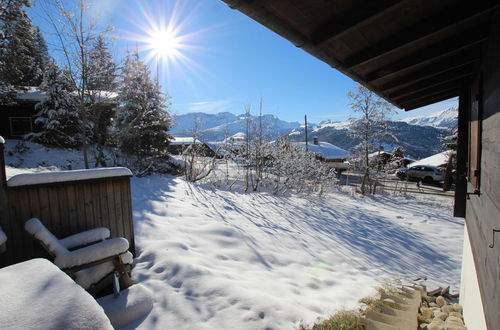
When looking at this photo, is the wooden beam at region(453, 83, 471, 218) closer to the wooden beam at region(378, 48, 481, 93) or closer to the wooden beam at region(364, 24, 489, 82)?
the wooden beam at region(378, 48, 481, 93)

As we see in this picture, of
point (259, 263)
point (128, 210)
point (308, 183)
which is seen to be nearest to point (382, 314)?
point (259, 263)

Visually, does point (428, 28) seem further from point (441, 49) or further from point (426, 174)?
point (426, 174)

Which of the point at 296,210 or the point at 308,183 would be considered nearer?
the point at 296,210

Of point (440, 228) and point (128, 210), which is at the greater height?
point (128, 210)

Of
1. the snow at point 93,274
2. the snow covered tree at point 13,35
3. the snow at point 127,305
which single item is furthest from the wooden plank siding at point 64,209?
the snow covered tree at point 13,35

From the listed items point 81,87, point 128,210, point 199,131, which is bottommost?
point 128,210

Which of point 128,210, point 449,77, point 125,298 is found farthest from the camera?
point 128,210

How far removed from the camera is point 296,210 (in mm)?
9078

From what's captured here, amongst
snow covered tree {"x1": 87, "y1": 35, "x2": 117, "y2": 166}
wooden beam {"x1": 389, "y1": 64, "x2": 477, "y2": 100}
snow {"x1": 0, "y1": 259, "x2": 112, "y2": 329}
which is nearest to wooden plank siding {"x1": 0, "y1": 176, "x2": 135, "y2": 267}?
snow {"x1": 0, "y1": 259, "x2": 112, "y2": 329}

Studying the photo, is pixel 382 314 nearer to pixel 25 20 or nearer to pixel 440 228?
pixel 440 228

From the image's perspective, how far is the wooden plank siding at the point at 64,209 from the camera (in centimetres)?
271

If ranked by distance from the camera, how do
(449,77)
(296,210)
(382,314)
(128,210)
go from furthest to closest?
(296,210)
(128,210)
(449,77)
(382,314)

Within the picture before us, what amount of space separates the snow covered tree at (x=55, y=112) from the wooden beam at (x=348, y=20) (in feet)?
45.6

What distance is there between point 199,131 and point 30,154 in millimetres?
8442
